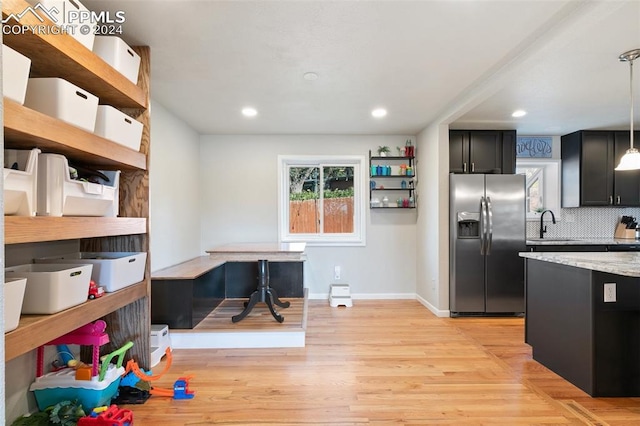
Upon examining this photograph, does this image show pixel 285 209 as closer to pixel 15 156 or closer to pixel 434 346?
pixel 434 346

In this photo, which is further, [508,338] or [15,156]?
[508,338]

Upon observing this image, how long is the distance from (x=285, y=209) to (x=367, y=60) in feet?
9.07

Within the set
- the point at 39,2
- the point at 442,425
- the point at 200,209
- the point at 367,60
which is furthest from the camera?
the point at 200,209

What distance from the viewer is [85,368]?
1.97 m

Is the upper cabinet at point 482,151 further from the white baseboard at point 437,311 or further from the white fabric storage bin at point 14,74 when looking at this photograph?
the white fabric storage bin at point 14,74

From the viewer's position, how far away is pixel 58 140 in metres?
1.51

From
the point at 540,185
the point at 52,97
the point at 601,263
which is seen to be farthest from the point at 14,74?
the point at 540,185

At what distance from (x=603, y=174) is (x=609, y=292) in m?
3.15

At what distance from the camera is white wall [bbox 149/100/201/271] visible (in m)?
3.36

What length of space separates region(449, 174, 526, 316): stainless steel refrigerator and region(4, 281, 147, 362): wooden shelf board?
352 centimetres

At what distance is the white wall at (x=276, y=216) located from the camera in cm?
477

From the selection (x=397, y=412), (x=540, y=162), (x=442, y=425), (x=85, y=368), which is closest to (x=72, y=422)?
(x=85, y=368)

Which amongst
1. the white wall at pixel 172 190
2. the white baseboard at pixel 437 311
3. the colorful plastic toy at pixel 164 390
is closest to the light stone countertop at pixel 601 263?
the white baseboard at pixel 437 311

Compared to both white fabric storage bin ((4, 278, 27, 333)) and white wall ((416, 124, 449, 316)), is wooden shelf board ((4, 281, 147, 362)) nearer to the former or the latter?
white fabric storage bin ((4, 278, 27, 333))
